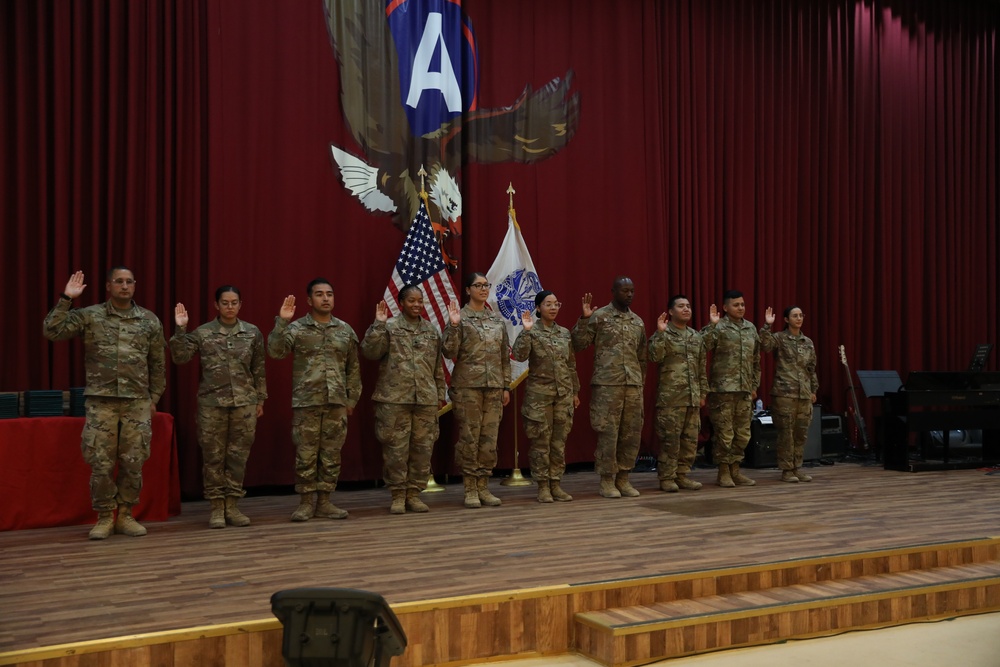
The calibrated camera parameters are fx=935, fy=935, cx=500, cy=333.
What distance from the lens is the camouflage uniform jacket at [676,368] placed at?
6.68 m

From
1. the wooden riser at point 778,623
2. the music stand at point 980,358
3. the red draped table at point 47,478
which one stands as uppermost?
the music stand at point 980,358

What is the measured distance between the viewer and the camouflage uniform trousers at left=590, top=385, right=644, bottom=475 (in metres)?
6.42

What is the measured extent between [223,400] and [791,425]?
14.4ft

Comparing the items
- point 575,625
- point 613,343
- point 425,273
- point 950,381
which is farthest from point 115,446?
point 950,381

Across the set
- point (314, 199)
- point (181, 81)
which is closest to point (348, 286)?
point (314, 199)

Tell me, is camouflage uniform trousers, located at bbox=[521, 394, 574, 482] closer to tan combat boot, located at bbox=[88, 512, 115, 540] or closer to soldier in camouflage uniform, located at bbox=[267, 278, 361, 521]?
soldier in camouflage uniform, located at bbox=[267, 278, 361, 521]

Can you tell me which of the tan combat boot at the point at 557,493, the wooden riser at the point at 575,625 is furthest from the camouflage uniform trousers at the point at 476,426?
the wooden riser at the point at 575,625

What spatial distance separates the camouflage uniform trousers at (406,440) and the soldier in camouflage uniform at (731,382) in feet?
7.54

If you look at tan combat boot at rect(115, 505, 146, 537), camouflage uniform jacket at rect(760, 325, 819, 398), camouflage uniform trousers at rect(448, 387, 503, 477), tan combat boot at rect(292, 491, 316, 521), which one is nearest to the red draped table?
tan combat boot at rect(115, 505, 146, 537)

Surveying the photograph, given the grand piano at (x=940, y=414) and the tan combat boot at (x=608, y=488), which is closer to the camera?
the tan combat boot at (x=608, y=488)

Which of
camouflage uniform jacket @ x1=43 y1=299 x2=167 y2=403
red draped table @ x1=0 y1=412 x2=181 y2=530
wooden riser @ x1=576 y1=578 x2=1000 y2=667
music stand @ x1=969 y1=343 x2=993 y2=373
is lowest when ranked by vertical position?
wooden riser @ x1=576 y1=578 x2=1000 y2=667

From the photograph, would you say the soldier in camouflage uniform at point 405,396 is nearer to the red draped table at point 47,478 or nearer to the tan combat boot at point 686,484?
the red draped table at point 47,478

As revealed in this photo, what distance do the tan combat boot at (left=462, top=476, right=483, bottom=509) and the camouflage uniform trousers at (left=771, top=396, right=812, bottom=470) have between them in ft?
8.73

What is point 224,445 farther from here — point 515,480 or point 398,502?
point 515,480
